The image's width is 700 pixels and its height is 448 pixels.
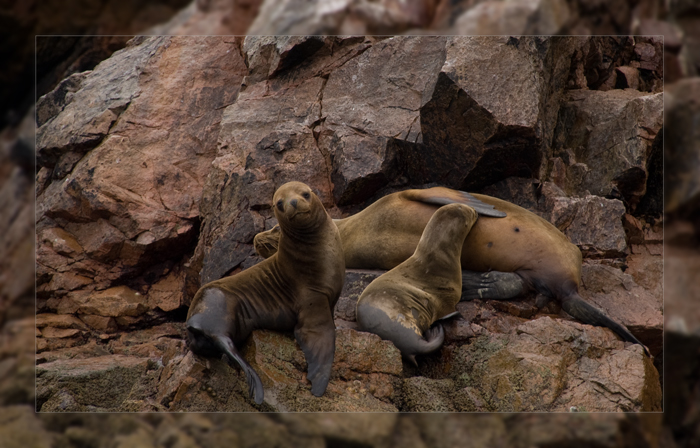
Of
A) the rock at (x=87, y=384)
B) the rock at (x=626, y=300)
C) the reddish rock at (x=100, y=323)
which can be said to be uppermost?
the rock at (x=626, y=300)

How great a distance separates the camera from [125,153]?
26.3 ft

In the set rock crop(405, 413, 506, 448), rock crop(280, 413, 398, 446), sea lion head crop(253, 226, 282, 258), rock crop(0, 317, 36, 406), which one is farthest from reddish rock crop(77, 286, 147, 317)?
rock crop(405, 413, 506, 448)

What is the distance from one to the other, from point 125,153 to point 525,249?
467cm

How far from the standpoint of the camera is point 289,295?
5.02 m

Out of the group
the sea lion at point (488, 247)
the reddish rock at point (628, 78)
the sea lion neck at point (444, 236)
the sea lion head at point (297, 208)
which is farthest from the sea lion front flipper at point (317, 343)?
the reddish rock at point (628, 78)

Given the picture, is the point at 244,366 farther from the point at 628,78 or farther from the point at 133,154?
the point at 628,78

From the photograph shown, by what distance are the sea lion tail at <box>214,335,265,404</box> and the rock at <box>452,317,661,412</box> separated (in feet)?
4.52

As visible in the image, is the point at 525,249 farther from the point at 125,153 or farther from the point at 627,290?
the point at 125,153

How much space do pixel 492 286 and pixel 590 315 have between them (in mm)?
853

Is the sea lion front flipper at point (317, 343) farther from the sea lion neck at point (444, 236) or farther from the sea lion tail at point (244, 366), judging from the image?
the sea lion neck at point (444, 236)

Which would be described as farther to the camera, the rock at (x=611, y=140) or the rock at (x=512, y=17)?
the rock at (x=611, y=140)

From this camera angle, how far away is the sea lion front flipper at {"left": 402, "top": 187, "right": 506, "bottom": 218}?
663 cm

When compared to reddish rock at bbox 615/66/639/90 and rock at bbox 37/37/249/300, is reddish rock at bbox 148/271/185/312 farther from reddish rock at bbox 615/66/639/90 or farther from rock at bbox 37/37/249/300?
reddish rock at bbox 615/66/639/90

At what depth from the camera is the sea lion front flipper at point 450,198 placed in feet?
21.7
